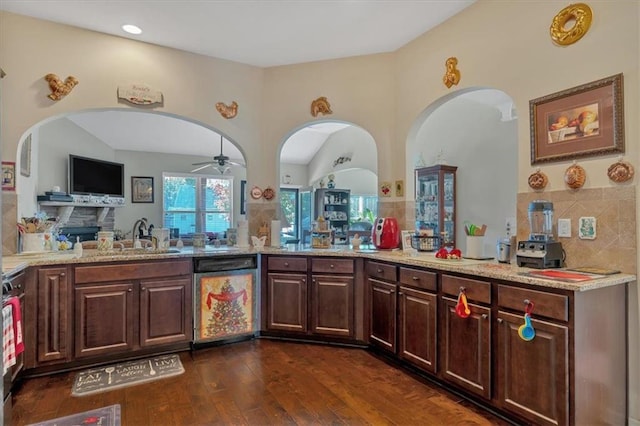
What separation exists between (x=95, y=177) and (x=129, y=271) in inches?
185

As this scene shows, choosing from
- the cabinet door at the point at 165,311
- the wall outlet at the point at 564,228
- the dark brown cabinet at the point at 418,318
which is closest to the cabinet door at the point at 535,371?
the dark brown cabinet at the point at 418,318

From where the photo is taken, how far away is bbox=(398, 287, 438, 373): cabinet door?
9.49ft

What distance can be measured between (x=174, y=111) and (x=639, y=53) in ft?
12.1

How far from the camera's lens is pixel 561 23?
2549mm

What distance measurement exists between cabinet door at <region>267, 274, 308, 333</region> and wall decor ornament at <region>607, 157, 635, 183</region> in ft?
8.23

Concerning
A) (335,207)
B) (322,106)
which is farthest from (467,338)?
(335,207)

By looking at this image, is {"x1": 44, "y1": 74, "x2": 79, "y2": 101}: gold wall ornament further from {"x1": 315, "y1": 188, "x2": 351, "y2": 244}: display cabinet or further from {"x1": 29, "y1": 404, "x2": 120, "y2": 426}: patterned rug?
{"x1": 315, "y1": 188, "x2": 351, "y2": 244}: display cabinet

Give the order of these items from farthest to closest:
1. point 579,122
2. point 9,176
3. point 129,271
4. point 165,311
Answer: point 165,311 → point 129,271 → point 9,176 → point 579,122

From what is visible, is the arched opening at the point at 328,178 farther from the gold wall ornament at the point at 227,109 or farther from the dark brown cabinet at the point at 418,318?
the dark brown cabinet at the point at 418,318

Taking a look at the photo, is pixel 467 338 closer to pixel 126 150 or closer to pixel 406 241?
pixel 406 241

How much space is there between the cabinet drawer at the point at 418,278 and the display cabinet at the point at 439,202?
2568 mm

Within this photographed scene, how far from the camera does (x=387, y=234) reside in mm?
3822

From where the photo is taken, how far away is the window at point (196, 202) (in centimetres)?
867

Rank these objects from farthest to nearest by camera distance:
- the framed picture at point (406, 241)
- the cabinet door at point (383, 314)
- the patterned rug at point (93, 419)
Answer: the framed picture at point (406, 241)
the cabinet door at point (383, 314)
the patterned rug at point (93, 419)
